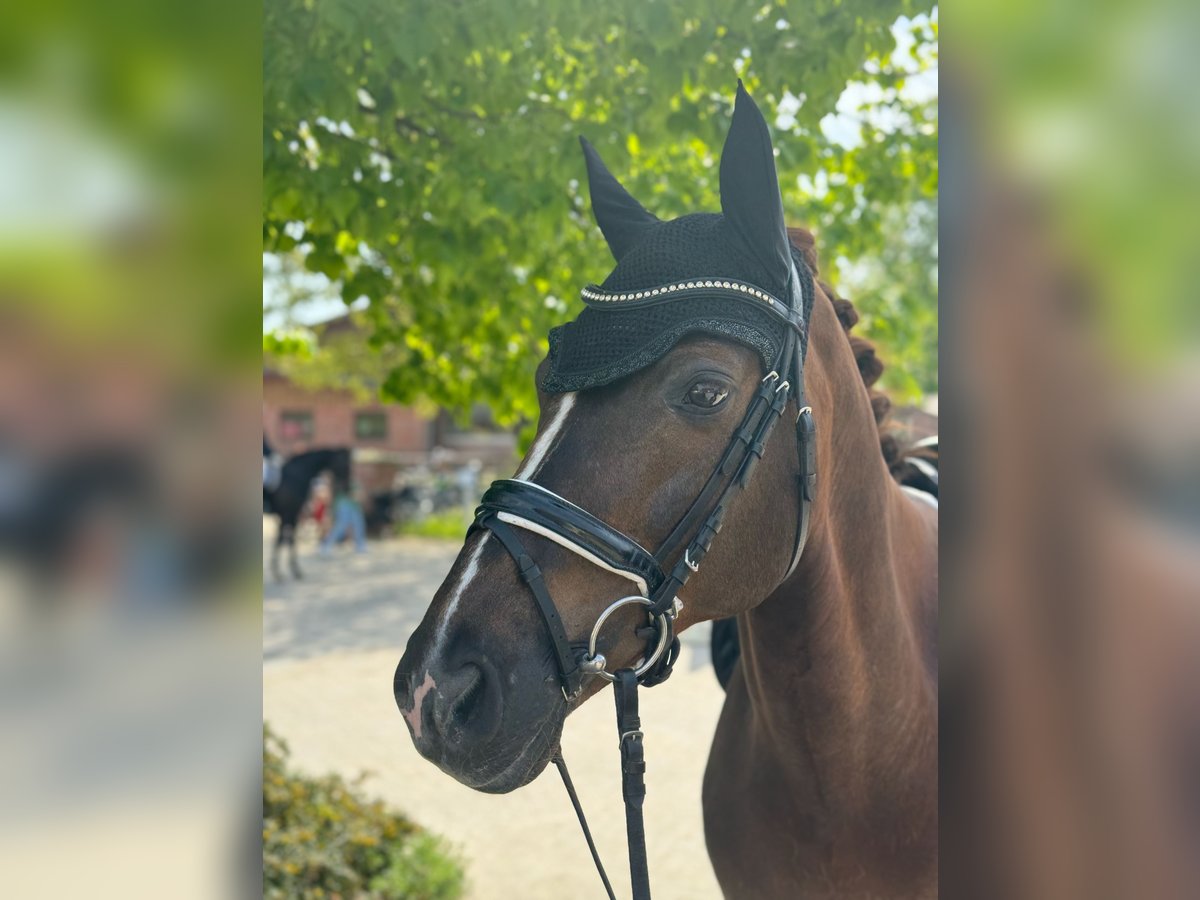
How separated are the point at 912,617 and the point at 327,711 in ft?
21.7

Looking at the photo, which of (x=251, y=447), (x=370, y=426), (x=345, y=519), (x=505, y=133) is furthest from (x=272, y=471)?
(x=251, y=447)

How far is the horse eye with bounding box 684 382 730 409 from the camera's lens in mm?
1562

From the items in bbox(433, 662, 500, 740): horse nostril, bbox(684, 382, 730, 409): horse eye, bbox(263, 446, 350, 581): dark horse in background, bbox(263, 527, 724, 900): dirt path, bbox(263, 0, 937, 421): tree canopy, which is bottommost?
bbox(263, 527, 724, 900): dirt path

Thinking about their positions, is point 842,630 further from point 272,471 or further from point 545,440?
point 272,471

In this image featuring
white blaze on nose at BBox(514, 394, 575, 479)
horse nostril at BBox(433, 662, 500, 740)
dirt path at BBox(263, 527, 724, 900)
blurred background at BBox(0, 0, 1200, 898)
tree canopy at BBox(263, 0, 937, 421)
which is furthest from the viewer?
dirt path at BBox(263, 527, 724, 900)

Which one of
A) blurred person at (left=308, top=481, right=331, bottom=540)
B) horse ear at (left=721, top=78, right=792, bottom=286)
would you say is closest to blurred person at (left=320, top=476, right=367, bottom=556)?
blurred person at (left=308, top=481, right=331, bottom=540)

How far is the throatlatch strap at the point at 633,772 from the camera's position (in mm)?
1565

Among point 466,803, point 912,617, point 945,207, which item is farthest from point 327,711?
point 945,207

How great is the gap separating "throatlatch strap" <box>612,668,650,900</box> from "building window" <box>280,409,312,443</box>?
3173 cm

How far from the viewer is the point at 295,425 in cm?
3212

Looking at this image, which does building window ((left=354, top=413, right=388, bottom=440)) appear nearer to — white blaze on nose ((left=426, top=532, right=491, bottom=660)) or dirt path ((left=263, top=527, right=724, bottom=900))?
dirt path ((left=263, top=527, right=724, bottom=900))

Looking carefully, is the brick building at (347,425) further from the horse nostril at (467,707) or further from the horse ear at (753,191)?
the horse nostril at (467,707)

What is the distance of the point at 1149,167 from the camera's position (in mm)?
609

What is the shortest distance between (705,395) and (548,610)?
44 centimetres
